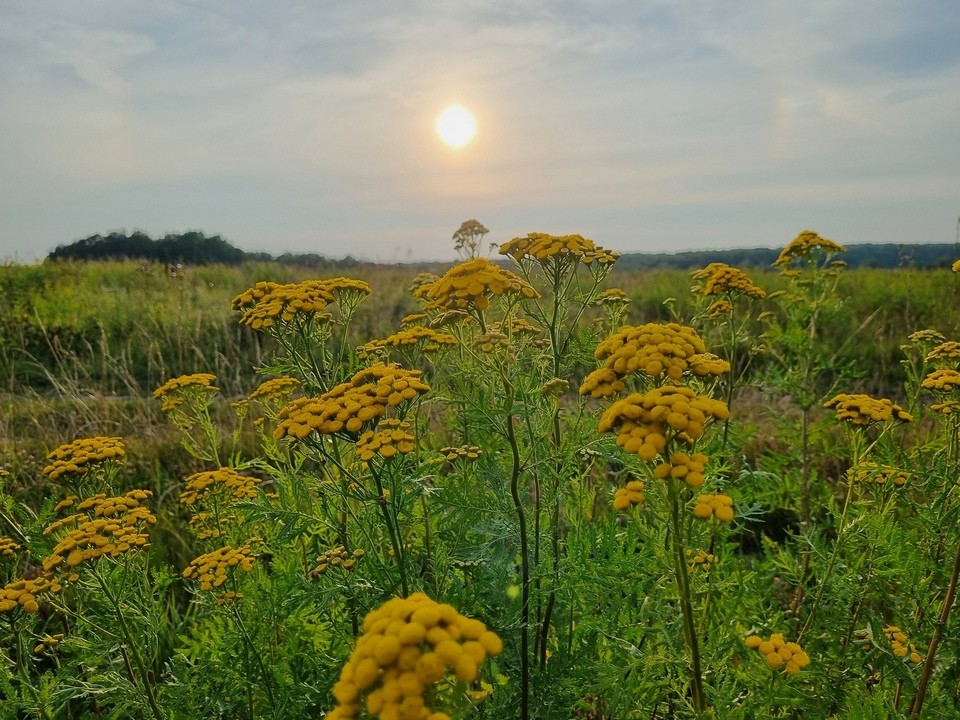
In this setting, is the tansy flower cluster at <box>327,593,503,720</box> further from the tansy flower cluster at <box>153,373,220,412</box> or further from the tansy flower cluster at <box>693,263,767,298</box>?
the tansy flower cluster at <box>693,263,767,298</box>

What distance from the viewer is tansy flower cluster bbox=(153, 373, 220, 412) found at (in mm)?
3885

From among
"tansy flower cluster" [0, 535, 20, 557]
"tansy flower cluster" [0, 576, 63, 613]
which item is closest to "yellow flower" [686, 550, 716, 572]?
"tansy flower cluster" [0, 576, 63, 613]

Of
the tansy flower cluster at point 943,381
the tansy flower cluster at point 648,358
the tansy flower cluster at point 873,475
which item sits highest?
the tansy flower cluster at point 648,358

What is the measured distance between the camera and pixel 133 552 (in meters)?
2.85

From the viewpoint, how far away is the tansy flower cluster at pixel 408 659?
1179mm

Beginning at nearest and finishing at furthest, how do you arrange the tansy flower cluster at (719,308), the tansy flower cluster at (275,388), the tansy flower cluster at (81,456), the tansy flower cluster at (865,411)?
the tansy flower cluster at (865,411)
the tansy flower cluster at (81,456)
the tansy flower cluster at (275,388)
the tansy flower cluster at (719,308)

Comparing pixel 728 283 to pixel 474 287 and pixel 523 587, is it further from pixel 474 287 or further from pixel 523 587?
pixel 523 587

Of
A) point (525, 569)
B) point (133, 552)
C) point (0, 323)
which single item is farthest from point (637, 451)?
point (0, 323)

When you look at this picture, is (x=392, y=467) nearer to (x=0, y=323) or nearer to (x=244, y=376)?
(x=244, y=376)

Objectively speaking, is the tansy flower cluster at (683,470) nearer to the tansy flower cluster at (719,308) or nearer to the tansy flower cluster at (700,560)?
the tansy flower cluster at (700,560)

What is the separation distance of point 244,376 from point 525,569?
1018 cm

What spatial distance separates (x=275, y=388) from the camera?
3.91 meters

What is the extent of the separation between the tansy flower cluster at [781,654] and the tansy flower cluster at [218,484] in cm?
270

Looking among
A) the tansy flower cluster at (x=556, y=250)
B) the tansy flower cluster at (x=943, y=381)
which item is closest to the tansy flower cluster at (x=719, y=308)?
the tansy flower cluster at (x=943, y=381)
